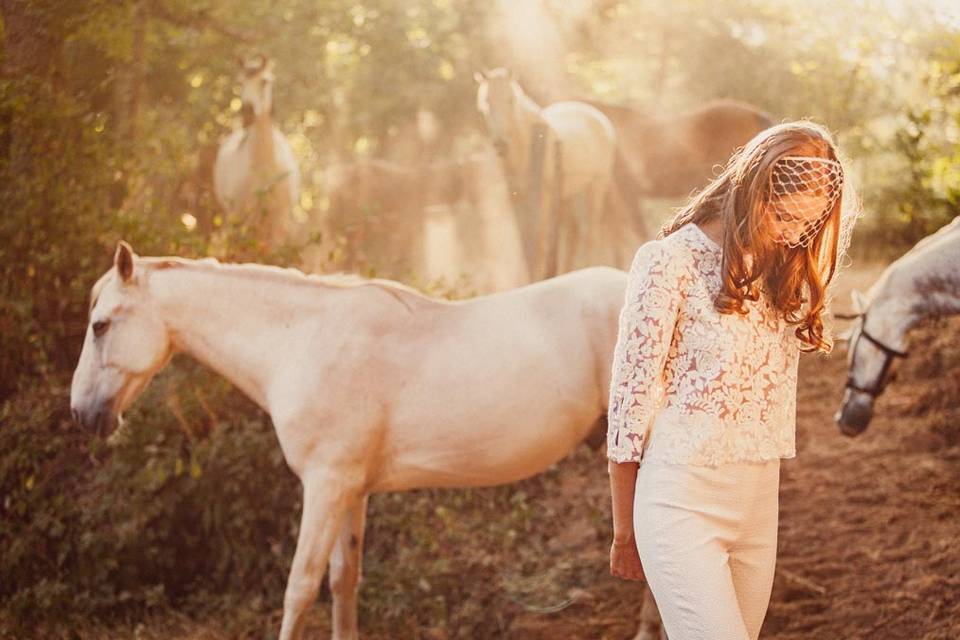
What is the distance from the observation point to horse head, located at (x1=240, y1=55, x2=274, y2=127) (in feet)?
28.5

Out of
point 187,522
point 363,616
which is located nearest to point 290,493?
point 187,522

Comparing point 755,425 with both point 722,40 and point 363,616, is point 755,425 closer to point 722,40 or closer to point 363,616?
point 363,616

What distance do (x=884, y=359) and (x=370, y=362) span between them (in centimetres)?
276

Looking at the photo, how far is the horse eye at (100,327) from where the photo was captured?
3.93 metres

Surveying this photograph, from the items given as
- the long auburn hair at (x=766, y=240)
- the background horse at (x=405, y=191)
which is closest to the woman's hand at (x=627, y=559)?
the long auburn hair at (x=766, y=240)

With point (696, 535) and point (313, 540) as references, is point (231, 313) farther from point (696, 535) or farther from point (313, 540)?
point (696, 535)

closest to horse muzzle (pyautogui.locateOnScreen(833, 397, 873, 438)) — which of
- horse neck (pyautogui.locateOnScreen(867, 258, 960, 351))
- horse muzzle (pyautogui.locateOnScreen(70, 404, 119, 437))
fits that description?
horse neck (pyautogui.locateOnScreen(867, 258, 960, 351))

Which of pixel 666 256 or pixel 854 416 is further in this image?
pixel 854 416

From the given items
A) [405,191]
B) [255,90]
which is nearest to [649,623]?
[255,90]

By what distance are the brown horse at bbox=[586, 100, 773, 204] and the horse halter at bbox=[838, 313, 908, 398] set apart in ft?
17.3

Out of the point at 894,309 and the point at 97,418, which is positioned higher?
the point at 894,309

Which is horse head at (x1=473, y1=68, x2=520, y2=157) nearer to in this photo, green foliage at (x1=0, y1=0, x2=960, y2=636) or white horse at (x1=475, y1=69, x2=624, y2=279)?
white horse at (x1=475, y1=69, x2=624, y2=279)

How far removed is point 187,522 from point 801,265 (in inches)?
163

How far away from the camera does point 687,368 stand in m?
2.16
